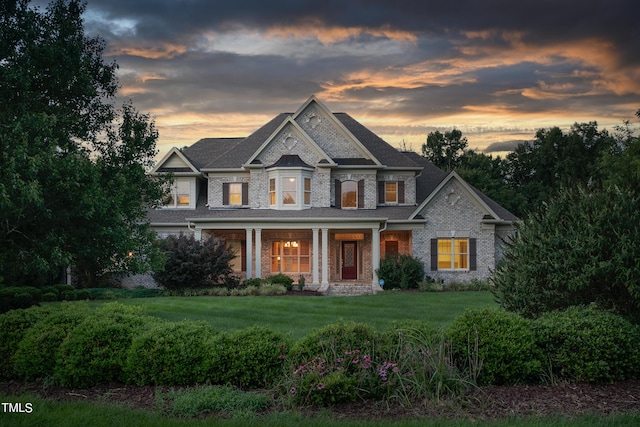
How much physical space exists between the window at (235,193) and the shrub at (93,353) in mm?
22456

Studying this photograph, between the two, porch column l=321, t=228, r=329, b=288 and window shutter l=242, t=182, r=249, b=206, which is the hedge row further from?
window shutter l=242, t=182, r=249, b=206

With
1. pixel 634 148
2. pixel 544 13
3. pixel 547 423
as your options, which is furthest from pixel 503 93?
pixel 547 423

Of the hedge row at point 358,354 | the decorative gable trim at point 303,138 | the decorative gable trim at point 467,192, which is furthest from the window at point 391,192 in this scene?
the hedge row at point 358,354

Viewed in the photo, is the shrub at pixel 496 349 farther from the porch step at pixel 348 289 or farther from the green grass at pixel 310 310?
the porch step at pixel 348 289

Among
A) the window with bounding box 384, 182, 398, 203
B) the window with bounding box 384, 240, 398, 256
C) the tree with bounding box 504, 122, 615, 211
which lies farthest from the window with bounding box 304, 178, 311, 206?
the tree with bounding box 504, 122, 615, 211

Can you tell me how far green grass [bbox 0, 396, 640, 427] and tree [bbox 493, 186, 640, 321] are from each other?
10.3 feet

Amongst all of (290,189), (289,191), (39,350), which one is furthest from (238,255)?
(39,350)

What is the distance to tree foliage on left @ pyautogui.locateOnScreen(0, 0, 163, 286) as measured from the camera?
10.6 meters

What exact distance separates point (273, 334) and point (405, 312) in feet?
32.7

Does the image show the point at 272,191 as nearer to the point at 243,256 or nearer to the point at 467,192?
the point at 243,256

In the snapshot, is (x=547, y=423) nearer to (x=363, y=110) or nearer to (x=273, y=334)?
(x=273, y=334)

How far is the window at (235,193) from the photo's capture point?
31.5 m

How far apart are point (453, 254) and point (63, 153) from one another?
21.6m

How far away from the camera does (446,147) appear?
5172 centimetres
